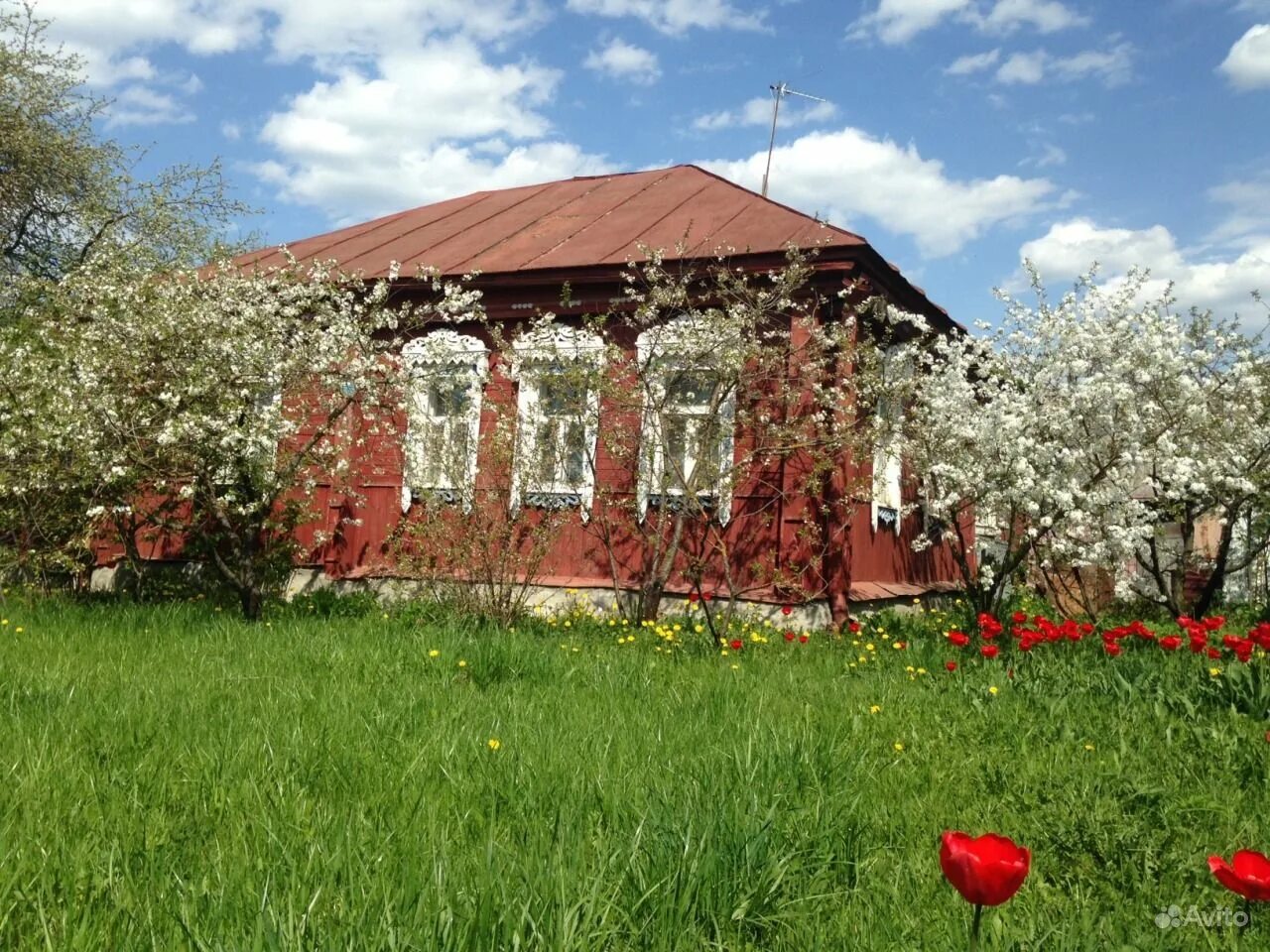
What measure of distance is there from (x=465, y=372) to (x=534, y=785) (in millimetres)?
6821

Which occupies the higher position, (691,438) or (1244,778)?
(691,438)

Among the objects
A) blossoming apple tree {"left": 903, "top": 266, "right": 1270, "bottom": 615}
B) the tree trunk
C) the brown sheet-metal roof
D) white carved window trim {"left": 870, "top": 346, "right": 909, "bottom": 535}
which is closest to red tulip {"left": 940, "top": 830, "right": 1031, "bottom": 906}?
blossoming apple tree {"left": 903, "top": 266, "right": 1270, "bottom": 615}

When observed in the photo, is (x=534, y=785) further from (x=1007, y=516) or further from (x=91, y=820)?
(x=1007, y=516)

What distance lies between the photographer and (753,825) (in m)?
2.97

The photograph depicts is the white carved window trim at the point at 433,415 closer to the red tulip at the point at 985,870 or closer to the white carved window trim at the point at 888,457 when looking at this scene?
the white carved window trim at the point at 888,457

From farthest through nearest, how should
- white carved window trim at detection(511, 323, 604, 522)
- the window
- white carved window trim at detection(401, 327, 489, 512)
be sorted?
1. the window
2. white carved window trim at detection(401, 327, 489, 512)
3. white carved window trim at detection(511, 323, 604, 522)

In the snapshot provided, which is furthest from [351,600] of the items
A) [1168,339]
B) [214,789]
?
[1168,339]

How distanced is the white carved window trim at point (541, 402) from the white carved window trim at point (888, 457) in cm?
281

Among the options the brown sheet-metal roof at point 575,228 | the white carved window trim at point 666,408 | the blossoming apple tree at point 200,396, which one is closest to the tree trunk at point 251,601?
the blossoming apple tree at point 200,396

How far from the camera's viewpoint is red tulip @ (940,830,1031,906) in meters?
1.68

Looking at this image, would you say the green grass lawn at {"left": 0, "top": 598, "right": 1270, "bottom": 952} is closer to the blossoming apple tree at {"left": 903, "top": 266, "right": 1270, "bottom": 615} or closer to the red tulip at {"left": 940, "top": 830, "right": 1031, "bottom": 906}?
the red tulip at {"left": 940, "top": 830, "right": 1031, "bottom": 906}

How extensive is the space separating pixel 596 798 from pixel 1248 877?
207cm

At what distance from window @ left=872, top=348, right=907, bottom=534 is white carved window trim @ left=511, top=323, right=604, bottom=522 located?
9.15 ft

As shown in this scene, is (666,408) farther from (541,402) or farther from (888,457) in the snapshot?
(888,457)
